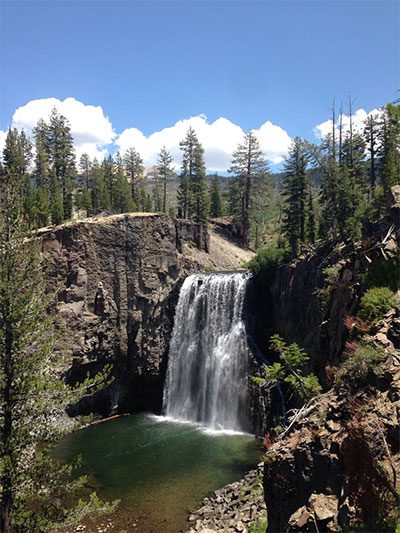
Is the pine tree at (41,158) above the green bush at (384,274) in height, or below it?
above

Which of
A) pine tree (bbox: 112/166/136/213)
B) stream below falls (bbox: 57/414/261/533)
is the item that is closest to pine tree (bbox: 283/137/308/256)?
stream below falls (bbox: 57/414/261/533)

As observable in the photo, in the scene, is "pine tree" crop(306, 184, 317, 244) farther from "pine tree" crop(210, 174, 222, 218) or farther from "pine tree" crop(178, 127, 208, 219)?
"pine tree" crop(210, 174, 222, 218)

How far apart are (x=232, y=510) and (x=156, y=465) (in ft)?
22.5

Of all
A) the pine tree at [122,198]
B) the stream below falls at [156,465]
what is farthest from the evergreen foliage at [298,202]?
the pine tree at [122,198]

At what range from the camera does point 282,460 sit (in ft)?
35.2

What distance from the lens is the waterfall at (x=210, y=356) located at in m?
29.8

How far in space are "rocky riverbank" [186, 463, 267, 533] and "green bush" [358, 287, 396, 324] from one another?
8.53 meters

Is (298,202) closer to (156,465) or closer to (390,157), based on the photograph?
(390,157)

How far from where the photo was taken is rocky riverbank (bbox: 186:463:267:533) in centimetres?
1559

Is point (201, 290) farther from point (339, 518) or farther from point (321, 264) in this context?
point (339, 518)

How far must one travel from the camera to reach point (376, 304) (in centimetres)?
1396

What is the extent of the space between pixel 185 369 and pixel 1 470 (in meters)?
23.4

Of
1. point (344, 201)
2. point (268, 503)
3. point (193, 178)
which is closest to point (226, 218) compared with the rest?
point (193, 178)

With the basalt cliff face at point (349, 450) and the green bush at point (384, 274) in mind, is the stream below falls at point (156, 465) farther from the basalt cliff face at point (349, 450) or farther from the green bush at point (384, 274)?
the green bush at point (384, 274)
